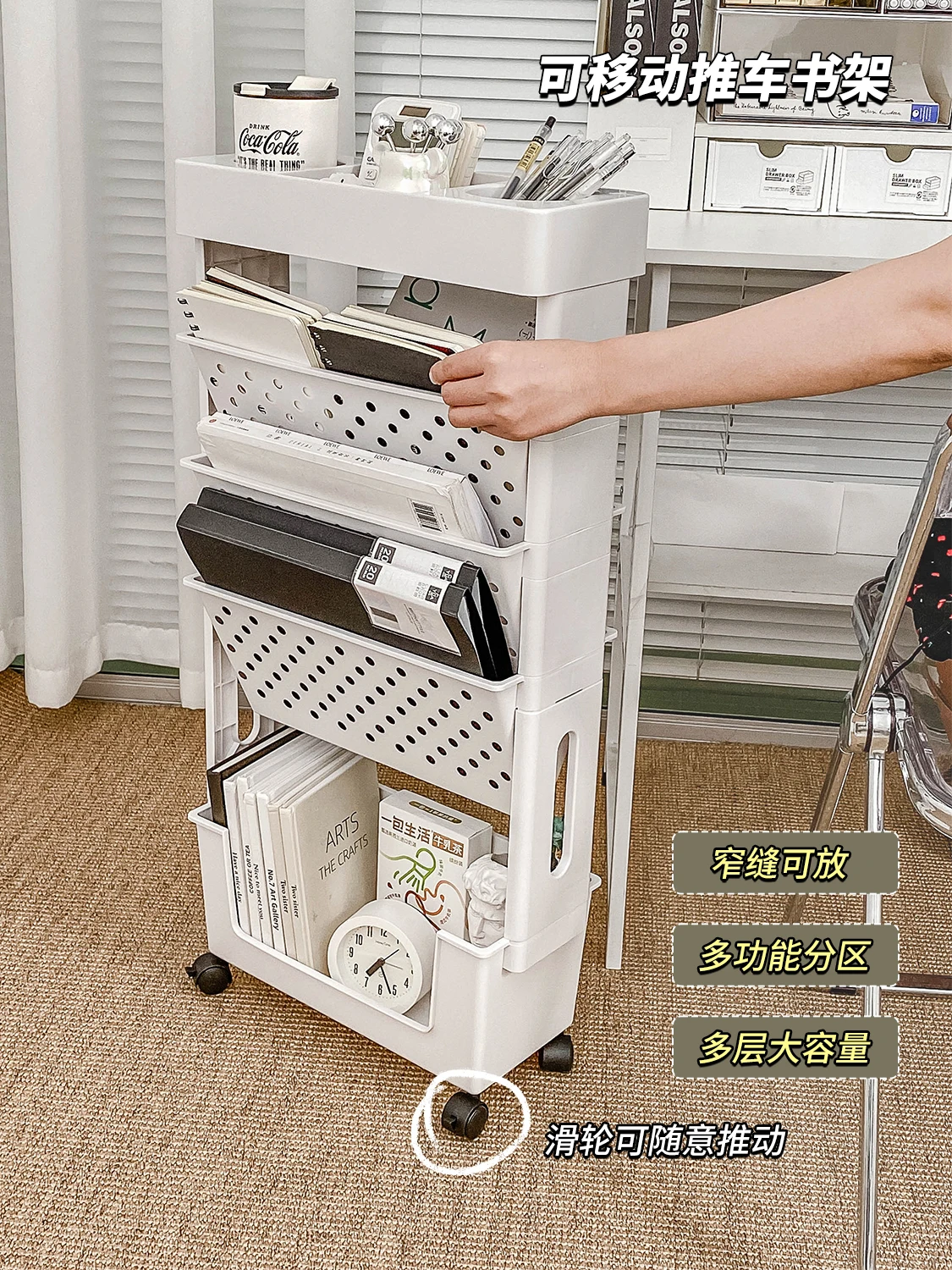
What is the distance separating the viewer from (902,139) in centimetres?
160

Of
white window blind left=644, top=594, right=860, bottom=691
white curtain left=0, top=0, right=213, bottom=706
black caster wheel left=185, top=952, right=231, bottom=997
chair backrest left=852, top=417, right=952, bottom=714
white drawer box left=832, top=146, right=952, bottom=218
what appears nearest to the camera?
chair backrest left=852, top=417, right=952, bottom=714

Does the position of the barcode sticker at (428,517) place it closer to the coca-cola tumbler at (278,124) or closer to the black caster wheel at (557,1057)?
the coca-cola tumbler at (278,124)

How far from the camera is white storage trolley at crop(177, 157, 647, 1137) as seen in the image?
1058 mm

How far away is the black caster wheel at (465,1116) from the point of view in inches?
49.5

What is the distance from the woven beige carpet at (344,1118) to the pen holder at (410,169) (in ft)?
3.00

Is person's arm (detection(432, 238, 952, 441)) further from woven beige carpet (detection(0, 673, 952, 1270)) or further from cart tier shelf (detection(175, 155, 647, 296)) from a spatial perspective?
woven beige carpet (detection(0, 673, 952, 1270))

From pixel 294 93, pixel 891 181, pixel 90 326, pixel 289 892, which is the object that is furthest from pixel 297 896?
pixel 891 181

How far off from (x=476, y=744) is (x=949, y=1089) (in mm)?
675

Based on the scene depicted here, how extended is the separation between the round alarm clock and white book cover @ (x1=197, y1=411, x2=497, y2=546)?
0.45 m

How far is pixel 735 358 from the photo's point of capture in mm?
920

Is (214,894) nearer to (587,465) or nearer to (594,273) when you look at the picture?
(587,465)

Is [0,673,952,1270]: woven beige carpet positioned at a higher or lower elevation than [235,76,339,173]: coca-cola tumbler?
lower

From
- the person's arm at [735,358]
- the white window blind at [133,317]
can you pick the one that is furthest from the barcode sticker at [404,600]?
the white window blind at [133,317]

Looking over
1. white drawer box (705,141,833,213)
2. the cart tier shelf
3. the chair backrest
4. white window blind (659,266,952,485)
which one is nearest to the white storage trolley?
the cart tier shelf
